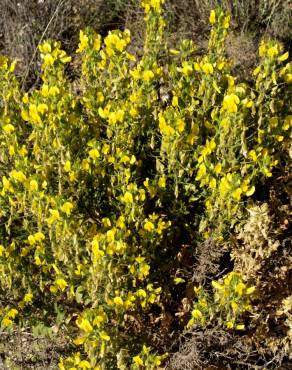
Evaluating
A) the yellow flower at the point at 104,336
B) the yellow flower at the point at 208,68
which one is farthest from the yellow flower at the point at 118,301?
the yellow flower at the point at 208,68

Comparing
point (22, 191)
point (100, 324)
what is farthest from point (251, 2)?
point (100, 324)

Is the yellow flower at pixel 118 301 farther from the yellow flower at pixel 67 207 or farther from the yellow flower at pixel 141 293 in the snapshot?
the yellow flower at pixel 67 207

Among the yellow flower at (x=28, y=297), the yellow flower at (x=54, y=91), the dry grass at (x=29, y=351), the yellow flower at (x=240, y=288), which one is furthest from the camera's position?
the dry grass at (x=29, y=351)

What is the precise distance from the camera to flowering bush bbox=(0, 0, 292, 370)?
2.26m

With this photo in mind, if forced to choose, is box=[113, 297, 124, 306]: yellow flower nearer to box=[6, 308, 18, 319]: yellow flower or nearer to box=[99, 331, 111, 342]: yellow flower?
box=[99, 331, 111, 342]: yellow flower

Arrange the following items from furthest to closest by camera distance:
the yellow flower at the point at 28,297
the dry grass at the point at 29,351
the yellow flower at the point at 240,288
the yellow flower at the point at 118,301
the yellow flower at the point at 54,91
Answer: the dry grass at the point at 29,351
the yellow flower at the point at 28,297
the yellow flower at the point at 54,91
the yellow flower at the point at 118,301
the yellow flower at the point at 240,288

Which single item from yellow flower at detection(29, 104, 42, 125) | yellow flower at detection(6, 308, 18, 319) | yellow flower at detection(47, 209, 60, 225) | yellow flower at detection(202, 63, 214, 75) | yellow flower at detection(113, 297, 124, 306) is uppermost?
yellow flower at detection(202, 63, 214, 75)

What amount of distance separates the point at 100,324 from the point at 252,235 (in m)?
0.82

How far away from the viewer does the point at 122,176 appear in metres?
2.41

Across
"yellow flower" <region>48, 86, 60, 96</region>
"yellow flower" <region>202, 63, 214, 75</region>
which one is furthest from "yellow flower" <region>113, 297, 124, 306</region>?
"yellow flower" <region>202, 63, 214, 75</region>

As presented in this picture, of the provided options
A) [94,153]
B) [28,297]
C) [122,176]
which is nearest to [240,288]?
[122,176]

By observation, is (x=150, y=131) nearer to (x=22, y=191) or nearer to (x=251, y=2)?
(x=22, y=191)

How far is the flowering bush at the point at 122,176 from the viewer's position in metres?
2.26

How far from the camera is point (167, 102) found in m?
3.02
